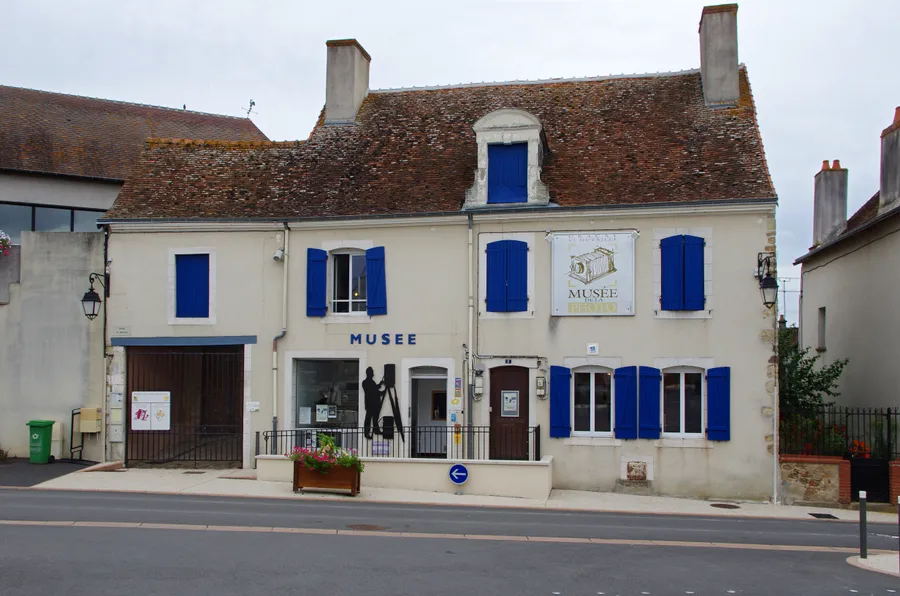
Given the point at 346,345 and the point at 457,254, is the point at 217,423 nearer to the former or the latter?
the point at 346,345

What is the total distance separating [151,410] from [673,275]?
36.5 feet

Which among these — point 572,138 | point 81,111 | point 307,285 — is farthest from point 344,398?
point 81,111

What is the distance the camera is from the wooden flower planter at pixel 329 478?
15344 millimetres

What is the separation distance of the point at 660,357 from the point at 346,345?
6381mm

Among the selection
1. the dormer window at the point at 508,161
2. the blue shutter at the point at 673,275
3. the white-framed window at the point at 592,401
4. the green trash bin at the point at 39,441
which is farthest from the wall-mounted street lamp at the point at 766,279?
the green trash bin at the point at 39,441

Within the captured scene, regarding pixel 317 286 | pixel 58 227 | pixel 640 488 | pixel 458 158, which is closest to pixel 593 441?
pixel 640 488

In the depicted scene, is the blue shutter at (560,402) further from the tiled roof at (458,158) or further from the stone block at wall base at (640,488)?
the tiled roof at (458,158)

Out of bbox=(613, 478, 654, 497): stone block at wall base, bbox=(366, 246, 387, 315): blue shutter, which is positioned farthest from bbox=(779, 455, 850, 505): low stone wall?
bbox=(366, 246, 387, 315): blue shutter

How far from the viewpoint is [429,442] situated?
18172mm

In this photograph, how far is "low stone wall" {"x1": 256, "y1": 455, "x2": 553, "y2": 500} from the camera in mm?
15984

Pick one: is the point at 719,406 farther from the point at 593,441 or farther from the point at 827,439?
the point at 593,441

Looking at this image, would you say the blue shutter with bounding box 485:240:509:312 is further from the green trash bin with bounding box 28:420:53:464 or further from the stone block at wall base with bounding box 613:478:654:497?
the green trash bin with bounding box 28:420:53:464

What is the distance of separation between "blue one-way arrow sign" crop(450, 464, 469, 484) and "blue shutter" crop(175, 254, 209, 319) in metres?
6.59

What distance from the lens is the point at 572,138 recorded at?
1964 centimetres
